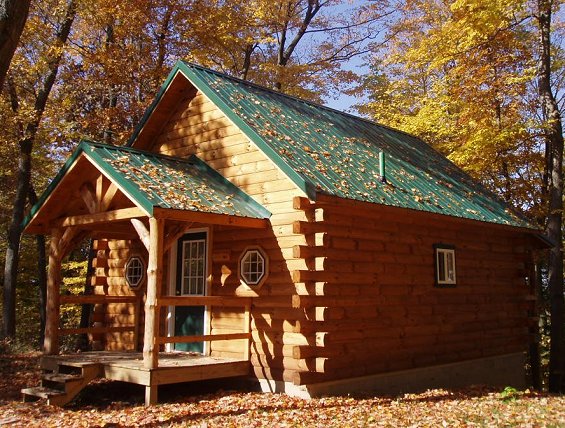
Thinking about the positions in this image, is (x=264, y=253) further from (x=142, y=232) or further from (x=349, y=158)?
(x=349, y=158)

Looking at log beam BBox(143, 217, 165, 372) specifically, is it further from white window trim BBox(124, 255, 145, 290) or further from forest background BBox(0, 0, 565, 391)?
forest background BBox(0, 0, 565, 391)

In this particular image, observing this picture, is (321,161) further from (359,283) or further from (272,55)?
(272,55)

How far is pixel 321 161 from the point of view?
36.2ft

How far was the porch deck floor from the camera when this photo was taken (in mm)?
8812

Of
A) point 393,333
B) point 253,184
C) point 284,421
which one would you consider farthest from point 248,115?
point 284,421

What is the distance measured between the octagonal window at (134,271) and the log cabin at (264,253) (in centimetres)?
4

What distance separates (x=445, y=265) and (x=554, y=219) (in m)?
4.84

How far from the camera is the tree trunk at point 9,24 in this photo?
7.11 m

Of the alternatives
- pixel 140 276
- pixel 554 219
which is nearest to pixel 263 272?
pixel 140 276

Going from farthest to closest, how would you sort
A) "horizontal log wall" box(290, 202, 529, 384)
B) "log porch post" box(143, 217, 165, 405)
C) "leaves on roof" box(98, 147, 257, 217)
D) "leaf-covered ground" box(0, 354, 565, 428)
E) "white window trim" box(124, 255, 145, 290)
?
"white window trim" box(124, 255, 145, 290)
"horizontal log wall" box(290, 202, 529, 384)
"leaves on roof" box(98, 147, 257, 217)
"log porch post" box(143, 217, 165, 405)
"leaf-covered ground" box(0, 354, 565, 428)

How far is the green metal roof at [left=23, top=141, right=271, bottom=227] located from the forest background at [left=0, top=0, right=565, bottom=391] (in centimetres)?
661

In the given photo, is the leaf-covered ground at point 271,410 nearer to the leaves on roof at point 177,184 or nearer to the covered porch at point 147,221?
the covered porch at point 147,221

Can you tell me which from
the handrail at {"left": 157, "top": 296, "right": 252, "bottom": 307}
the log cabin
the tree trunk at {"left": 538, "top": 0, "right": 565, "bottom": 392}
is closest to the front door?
the log cabin

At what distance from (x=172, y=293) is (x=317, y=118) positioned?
5449mm
